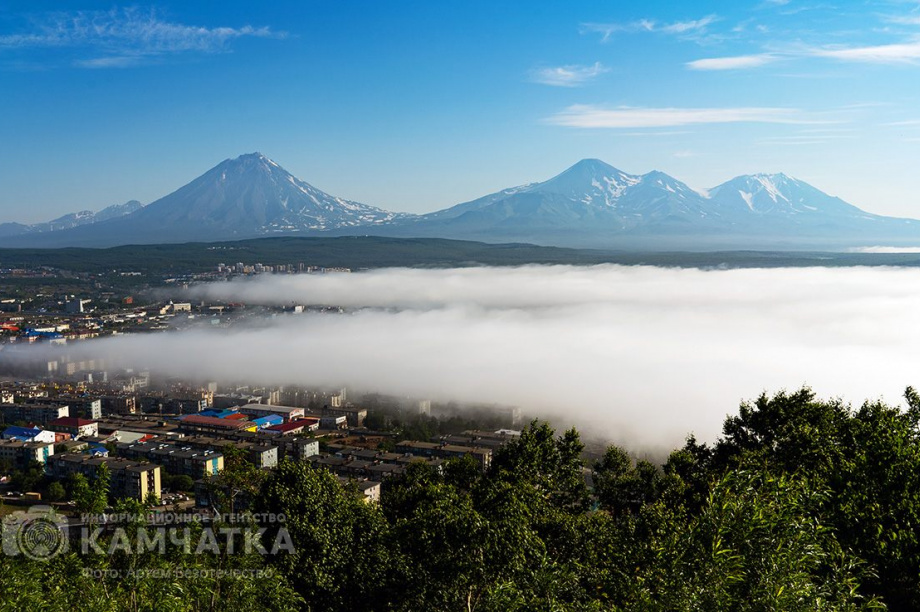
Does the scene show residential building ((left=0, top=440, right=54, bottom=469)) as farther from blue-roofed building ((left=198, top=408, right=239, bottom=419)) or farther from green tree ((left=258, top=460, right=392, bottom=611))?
green tree ((left=258, top=460, right=392, bottom=611))

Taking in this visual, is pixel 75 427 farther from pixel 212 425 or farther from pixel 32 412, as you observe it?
pixel 212 425

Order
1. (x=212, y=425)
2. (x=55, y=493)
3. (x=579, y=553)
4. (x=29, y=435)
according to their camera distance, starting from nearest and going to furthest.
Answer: (x=579, y=553) < (x=55, y=493) < (x=29, y=435) < (x=212, y=425)

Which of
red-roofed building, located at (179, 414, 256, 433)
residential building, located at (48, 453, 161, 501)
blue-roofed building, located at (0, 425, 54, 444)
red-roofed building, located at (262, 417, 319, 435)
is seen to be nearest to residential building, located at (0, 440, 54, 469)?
blue-roofed building, located at (0, 425, 54, 444)

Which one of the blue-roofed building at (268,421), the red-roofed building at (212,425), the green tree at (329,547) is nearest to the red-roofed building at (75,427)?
the red-roofed building at (212,425)

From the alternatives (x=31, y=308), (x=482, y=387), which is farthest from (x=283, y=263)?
(x=482, y=387)

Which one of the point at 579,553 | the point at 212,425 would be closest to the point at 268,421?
the point at 212,425

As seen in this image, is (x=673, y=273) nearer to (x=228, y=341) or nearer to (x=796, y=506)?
(x=228, y=341)

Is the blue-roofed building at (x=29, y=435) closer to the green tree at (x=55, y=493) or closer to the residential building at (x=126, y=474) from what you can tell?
the residential building at (x=126, y=474)
